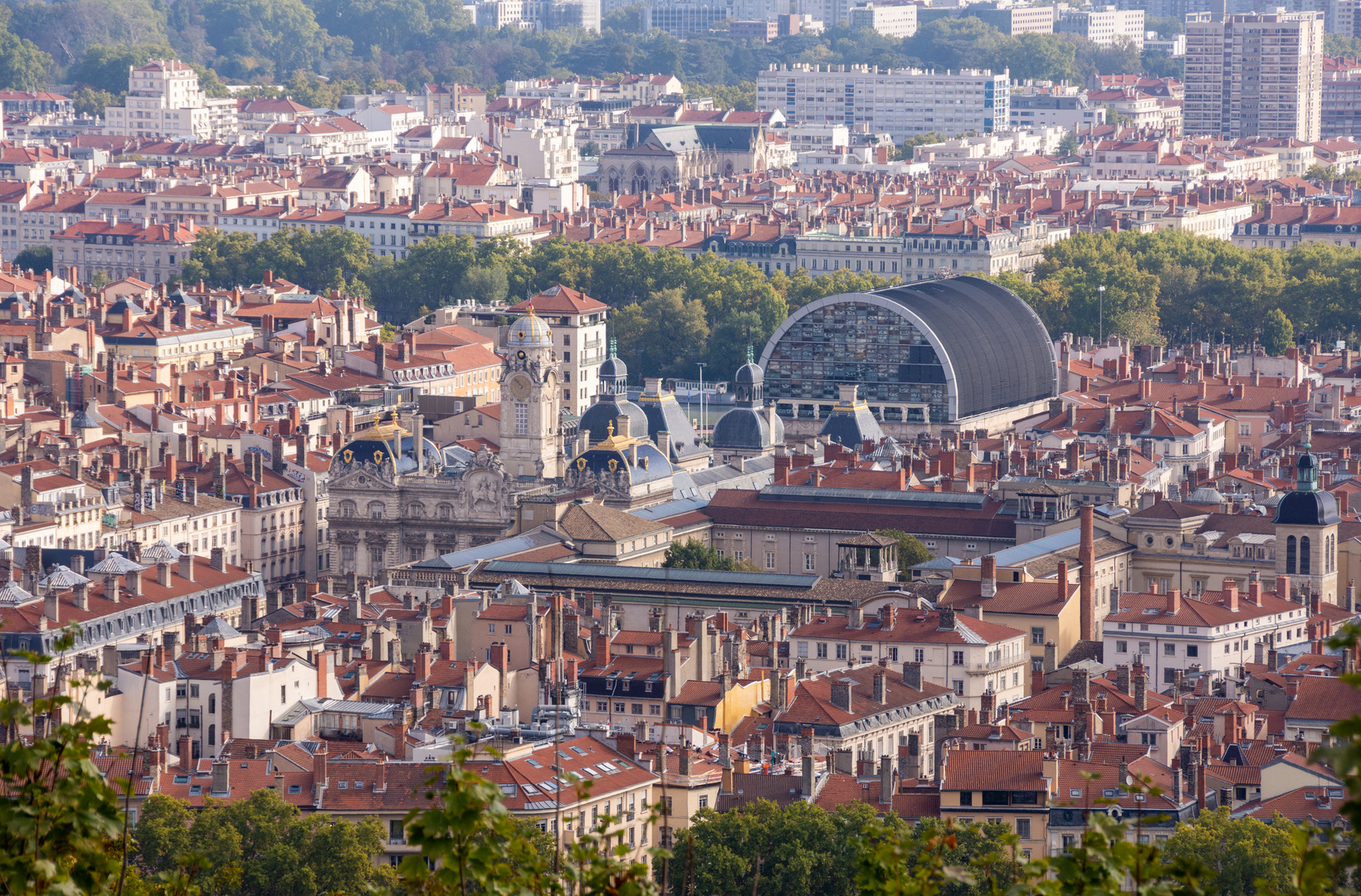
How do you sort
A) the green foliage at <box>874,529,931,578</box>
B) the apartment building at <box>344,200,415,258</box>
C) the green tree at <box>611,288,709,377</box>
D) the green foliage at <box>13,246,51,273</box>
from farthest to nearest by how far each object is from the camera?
the apartment building at <box>344,200,415,258</box> < the green foliage at <box>13,246,51,273</box> < the green tree at <box>611,288,709,377</box> < the green foliage at <box>874,529,931,578</box>

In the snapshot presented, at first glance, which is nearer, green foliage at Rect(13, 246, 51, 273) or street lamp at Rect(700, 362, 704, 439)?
street lamp at Rect(700, 362, 704, 439)

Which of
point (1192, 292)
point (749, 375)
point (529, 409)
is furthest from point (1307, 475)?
point (1192, 292)

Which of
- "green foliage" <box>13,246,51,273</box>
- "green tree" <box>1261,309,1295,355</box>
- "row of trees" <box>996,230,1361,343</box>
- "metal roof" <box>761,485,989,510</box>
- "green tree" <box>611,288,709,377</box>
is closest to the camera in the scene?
"metal roof" <box>761,485,989,510</box>

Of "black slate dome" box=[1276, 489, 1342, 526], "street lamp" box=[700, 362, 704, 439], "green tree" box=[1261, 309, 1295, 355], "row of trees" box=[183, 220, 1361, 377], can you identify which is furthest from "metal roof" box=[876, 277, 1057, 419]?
"black slate dome" box=[1276, 489, 1342, 526]

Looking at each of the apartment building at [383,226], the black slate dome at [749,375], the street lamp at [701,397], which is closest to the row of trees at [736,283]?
the street lamp at [701,397]

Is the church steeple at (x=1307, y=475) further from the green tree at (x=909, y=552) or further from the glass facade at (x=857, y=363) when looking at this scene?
the glass facade at (x=857, y=363)

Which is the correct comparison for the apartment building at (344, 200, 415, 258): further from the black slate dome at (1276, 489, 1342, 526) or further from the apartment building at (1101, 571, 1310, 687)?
the apartment building at (1101, 571, 1310, 687)

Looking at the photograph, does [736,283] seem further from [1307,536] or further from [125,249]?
[1307,536]
